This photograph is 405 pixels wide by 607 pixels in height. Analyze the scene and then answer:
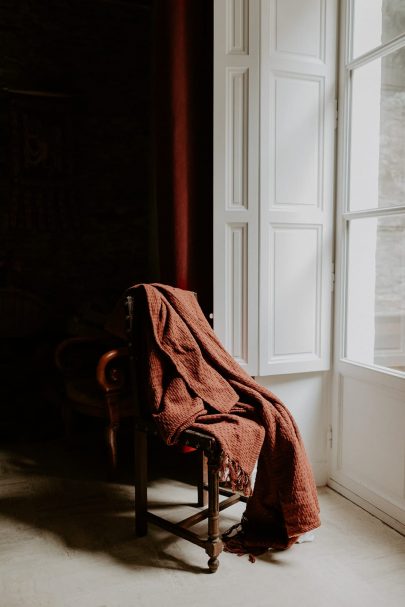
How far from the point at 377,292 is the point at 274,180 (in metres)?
0.72

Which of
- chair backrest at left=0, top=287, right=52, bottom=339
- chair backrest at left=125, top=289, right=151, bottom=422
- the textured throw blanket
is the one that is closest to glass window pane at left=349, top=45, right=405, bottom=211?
the textured throw blanket

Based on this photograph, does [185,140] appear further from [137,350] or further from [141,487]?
[141,487]

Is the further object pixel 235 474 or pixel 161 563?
pixel 161 563

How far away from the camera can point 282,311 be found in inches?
106

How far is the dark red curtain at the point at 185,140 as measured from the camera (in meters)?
2.61

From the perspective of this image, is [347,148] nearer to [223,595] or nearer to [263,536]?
[263,536]

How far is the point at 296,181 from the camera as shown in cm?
268

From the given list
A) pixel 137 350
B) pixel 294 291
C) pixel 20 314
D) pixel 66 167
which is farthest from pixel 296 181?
pixel 20 314

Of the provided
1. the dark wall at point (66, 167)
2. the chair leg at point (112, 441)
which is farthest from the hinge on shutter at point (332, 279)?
the dark wall at point (66, 167)

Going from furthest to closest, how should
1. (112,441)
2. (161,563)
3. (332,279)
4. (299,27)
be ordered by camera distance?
(112,441) → (332,279) → (299,27) → (161,563)

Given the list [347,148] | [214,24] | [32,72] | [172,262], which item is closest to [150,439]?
[172,262]

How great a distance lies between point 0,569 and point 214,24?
96.3 inches

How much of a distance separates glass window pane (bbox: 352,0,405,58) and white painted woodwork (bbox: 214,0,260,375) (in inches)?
19.6

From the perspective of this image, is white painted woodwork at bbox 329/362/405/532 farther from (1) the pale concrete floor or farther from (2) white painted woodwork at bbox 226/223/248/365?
(2) white painted woodwork at bbox 226/223/248/365
